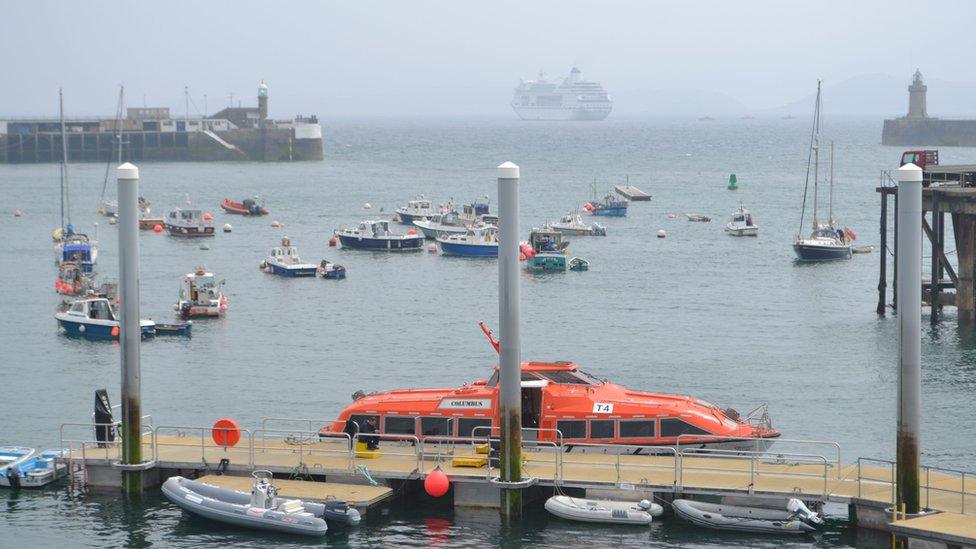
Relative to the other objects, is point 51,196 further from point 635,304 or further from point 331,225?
point 635,304

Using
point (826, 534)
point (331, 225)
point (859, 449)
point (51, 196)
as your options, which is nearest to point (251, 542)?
point (826, 534)

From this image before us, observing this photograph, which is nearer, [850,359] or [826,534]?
[826,534]

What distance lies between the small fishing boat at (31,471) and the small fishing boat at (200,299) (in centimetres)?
3747

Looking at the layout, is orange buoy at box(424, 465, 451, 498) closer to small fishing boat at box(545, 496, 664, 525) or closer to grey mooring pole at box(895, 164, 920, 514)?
small fishing boat at box(545, 496, 664, 525)

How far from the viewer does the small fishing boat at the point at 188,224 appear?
120062 mm

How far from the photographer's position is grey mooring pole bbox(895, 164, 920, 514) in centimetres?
3112

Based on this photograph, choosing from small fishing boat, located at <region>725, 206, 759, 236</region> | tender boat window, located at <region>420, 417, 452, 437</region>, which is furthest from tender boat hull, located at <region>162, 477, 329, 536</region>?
small fishing boat, located at <region>725, 206, 759, 236</region>

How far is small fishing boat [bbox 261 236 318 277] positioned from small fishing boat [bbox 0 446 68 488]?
5461cm

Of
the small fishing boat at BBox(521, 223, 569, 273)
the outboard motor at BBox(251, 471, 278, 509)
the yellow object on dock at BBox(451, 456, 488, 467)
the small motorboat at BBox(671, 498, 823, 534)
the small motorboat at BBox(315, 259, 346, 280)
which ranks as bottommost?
the small motorboat at BBox(671, 498, 823, 534)

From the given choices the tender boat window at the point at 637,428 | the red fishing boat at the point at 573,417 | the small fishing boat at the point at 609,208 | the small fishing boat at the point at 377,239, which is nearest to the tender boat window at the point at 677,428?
the red fishing boat at the point at 573,417

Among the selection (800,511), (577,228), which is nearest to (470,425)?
(800,511)

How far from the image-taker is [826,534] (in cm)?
3369

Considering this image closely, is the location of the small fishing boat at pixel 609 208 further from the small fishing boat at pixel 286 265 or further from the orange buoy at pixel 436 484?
the orange buoy at pixel 436 484

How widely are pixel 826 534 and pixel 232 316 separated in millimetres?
49857
